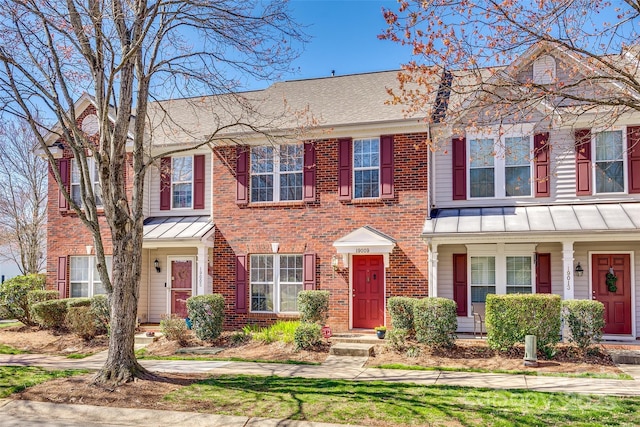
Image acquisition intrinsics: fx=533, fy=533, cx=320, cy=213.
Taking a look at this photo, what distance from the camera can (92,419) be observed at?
7488 millimetres

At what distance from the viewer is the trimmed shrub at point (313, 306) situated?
1369cm

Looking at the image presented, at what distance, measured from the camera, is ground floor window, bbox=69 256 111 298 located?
683 inches

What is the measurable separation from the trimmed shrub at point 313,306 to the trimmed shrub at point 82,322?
5548 millimetres

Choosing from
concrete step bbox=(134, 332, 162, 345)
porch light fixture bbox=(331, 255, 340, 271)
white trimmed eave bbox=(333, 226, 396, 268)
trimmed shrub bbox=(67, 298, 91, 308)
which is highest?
white trimmed eave bbox=(333, 226, 396, 268)

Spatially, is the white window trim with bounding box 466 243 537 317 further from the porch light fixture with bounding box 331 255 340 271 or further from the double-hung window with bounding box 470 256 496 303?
the porch light fixture with bounding box 331 255 340 271

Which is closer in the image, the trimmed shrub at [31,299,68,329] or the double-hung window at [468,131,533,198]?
the double-hung window at [468,131,533,198]

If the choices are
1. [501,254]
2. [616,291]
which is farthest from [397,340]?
[616,291]

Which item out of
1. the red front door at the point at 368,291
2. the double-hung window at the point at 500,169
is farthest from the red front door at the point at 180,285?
the double-hung window at the point at 500,169

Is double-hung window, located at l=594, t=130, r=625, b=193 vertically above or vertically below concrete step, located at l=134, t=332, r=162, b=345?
above

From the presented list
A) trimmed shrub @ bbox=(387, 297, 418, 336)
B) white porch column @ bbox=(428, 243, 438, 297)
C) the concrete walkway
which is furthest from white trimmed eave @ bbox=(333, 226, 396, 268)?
the concrete walkway

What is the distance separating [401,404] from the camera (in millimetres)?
7520

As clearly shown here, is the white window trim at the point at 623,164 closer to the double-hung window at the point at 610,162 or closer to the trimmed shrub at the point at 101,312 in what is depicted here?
the double-hung window at the point at 610,162

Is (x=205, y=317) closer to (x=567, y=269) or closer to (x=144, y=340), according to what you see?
(x=144, y=340)

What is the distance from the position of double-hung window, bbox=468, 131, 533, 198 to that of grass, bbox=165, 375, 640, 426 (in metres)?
7.40
